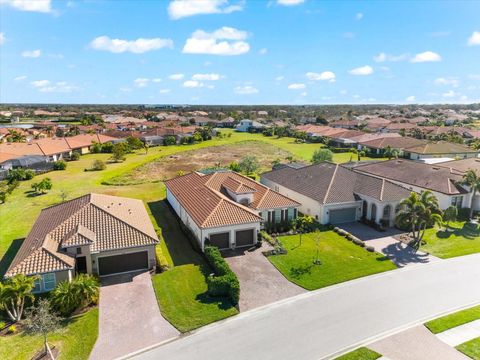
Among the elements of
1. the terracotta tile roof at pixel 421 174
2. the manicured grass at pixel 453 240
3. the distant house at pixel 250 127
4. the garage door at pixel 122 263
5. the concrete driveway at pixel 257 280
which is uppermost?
the distant house at pixel 250 127

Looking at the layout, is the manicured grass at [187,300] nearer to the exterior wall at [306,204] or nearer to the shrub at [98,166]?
the exterior wall at [306,204]

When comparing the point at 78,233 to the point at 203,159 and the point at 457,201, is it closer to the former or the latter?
the point at 457,201

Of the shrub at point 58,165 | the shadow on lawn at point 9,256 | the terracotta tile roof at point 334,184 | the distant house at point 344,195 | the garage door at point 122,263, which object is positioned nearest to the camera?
the garage door at point 122,263

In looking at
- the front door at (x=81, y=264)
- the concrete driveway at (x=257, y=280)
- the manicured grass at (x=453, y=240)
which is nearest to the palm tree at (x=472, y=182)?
the manicured grass at (x=453, y=240)

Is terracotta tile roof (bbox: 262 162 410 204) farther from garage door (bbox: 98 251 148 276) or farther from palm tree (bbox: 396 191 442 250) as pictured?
garage door (bbox: 98 251 148 276)

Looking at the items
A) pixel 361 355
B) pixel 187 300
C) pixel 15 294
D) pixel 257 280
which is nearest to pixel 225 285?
pixel 187 300

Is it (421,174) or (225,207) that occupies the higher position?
(421,174)
